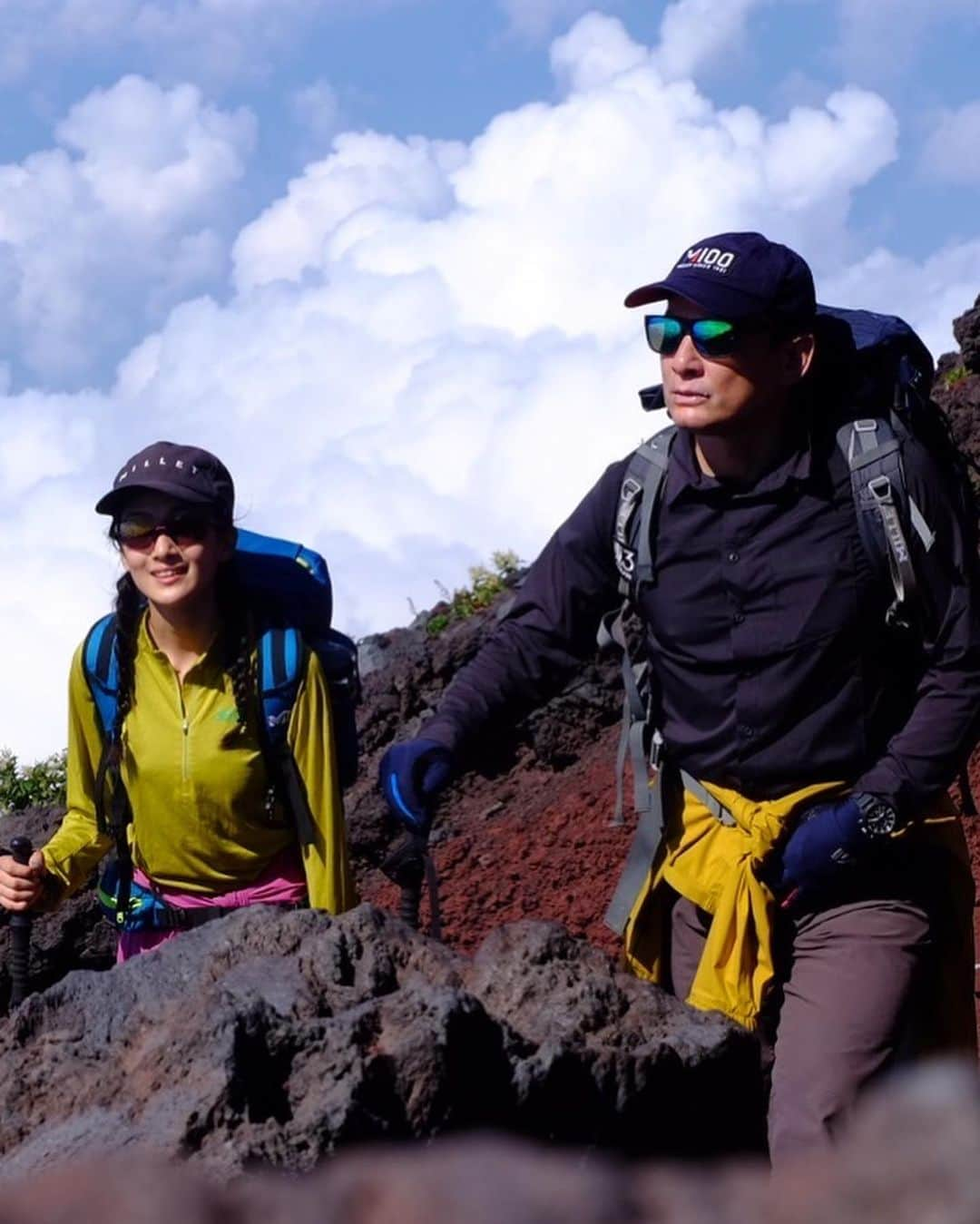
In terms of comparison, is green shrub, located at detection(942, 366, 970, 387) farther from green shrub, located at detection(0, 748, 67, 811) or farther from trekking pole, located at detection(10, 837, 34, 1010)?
trekking pole, located at detection(10, 837, 34, 1010)

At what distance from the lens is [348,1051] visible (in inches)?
135

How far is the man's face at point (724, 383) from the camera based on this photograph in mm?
5129

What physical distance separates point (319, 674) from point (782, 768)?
1.48m

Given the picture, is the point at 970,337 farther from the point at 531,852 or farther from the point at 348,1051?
the point at 348,1051

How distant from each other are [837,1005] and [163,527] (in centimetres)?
236

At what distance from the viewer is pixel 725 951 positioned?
16.7 ft

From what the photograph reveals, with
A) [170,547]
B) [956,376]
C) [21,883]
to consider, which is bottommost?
[21,883]

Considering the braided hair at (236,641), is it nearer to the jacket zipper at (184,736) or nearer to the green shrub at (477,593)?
the jacket zipper at (184,736)

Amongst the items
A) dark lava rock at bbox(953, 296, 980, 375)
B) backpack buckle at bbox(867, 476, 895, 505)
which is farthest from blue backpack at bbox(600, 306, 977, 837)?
dark lava rock at bbox(953, 296, 980, 375)

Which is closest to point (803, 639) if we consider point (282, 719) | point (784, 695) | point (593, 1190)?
point (784, 695)

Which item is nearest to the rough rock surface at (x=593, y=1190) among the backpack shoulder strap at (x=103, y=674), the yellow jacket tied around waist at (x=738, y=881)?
the yellow jacket tied around waist at (x=738, y=881)

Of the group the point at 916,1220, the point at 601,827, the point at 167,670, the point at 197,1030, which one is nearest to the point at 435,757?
the point at 167,670

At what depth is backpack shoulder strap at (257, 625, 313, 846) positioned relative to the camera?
5855 mm

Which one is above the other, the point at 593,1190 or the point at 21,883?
the point at 21,883
